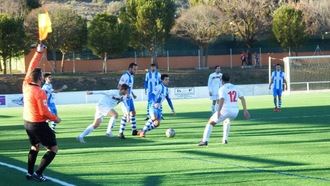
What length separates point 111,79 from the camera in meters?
60.3

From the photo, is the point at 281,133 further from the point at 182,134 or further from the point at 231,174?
the point at 231,174

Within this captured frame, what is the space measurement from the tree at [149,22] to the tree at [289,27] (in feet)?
37.3

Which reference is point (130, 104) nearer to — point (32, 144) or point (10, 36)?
point (32, 144)

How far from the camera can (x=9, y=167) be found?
1288 cm

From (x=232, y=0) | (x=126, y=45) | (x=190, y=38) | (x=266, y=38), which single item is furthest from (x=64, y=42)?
(x=266, y=38)

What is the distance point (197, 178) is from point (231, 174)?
0.65 meters

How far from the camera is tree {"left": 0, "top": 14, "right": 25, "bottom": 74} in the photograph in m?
58.1

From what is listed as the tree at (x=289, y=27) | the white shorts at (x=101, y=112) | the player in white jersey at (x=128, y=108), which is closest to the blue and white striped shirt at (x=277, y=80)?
the player in white jersey at (x=128, y=108)

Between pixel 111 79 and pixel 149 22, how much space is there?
9.80 m

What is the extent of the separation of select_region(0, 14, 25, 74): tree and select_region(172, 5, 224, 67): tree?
19.3m

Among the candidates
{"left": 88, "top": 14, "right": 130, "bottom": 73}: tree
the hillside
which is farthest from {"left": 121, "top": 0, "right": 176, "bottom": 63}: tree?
the hillside

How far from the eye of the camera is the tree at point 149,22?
67.1 m

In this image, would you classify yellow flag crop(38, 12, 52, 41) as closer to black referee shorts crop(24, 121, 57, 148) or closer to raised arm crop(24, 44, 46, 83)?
raised arm crop(24, 44, 46, 83)

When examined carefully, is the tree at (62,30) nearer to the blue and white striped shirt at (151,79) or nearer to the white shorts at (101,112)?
the blue and white striped shirt at (151,79)
